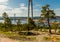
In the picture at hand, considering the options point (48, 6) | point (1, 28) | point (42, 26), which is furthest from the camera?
point (42, 26)

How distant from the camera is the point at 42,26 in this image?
41.6 metres

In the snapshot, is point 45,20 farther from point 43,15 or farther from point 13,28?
point 13,28

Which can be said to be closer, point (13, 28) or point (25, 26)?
point (25, 26)

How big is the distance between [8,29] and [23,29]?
10.7 ft

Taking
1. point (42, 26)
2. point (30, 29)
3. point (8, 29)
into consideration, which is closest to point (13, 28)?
→ point (8, 29)

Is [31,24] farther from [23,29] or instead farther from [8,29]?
[8,29]

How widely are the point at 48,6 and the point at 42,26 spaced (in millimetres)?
9211

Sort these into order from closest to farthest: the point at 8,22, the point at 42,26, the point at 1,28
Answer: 1. the point at 8,22
2. the point at 1,28
3. the point at 42,26

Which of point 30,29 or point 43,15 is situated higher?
point 43,15

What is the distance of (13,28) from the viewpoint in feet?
126

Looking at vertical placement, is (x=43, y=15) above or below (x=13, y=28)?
above

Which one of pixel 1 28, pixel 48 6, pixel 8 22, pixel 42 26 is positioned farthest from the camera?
pixel 42 26

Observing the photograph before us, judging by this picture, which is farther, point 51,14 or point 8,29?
point 8,29

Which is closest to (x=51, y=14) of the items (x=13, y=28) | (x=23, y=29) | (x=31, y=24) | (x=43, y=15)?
(x=43, y=15)
